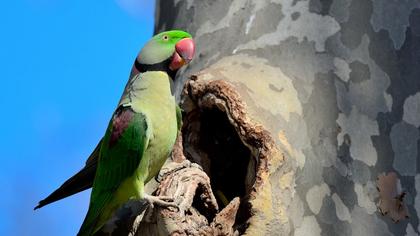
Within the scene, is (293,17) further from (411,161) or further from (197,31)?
(411,161)

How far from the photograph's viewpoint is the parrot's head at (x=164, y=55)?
2.40m

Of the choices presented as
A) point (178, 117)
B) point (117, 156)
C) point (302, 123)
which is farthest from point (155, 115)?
point (302, 123)

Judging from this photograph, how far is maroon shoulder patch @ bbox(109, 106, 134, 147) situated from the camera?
7.59ft

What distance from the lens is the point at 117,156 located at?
2.35 m

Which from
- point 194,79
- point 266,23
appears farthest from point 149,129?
point 266,23

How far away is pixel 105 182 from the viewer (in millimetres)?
2375

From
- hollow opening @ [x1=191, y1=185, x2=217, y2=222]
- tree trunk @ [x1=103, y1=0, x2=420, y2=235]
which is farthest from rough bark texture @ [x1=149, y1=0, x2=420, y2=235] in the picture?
hollow opening @ [x1=191, y1=185, x2=217, y2=222]

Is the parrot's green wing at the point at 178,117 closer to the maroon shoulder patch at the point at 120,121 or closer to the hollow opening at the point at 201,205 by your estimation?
the maroon shoulder patch at the point at 120,121

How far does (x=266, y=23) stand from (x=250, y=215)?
0.68 m

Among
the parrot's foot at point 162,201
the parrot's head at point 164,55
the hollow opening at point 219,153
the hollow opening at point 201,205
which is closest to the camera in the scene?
the parrot's foot at point 162,201

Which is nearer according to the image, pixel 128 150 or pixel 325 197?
pixel 325 197

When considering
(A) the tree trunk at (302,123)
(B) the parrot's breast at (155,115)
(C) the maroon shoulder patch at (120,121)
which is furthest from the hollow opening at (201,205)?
(C) the maroon shoulder patch at (120,121)

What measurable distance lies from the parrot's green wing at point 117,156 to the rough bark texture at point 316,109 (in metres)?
0.16

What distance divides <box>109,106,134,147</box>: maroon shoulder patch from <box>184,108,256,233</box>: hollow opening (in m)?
0.20
